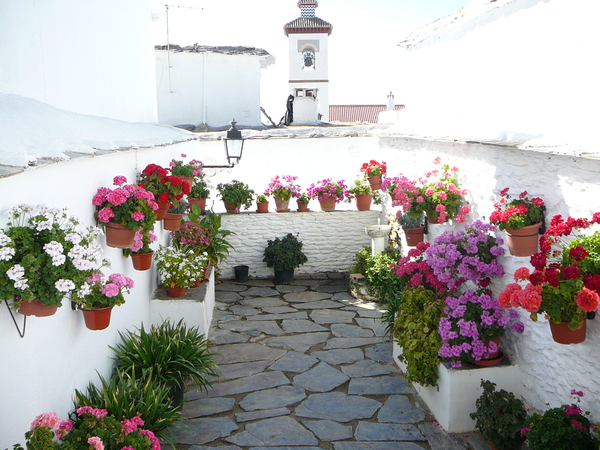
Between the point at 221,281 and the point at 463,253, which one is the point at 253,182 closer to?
the point at 221,281

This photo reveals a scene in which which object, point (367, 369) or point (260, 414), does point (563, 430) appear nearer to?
point (260, 414)

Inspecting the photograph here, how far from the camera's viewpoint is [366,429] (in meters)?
5.34

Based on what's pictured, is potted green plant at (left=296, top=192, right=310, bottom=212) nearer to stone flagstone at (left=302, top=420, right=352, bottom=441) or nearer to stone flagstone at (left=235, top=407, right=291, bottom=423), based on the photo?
stone flagstone at (left=235, top=407, right=291, bottom=423)

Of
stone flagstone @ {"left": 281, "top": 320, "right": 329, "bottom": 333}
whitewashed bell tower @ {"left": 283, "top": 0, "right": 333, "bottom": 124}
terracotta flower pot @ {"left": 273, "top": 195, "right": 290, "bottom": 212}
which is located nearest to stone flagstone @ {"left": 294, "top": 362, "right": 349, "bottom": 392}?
stone flagstone @ {"left": 281, "top": 320, "right": 329, "bottom": 333}

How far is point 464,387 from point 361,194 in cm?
583

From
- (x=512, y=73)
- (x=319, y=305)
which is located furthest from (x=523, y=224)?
(x=319, y=305)

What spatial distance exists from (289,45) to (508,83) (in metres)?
22.2

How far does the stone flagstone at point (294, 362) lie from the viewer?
672 centimetres

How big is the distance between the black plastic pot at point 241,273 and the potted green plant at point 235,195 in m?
1.04

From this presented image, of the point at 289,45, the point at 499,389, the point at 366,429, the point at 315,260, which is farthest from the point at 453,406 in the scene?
the point at 289,45

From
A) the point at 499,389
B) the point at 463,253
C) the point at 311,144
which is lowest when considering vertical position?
the point at 499,389

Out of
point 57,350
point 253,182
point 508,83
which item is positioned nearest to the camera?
point 57,350

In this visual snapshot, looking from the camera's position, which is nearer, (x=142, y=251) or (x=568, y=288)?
(x=568, y=288)

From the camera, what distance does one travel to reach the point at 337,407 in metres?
5.79
